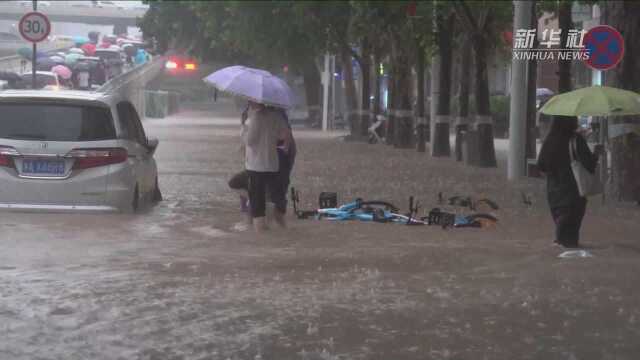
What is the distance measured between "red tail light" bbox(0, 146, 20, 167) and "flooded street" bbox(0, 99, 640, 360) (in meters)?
0.67

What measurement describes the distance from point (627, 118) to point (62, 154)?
859cm

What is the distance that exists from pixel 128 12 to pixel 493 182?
307 ft

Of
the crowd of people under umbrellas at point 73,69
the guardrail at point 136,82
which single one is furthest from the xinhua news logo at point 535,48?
the crowd of people under umbrellas at point 73,69

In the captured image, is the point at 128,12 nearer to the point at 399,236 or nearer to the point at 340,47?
the point at 340,47

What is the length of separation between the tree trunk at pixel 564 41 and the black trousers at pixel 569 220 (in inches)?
402

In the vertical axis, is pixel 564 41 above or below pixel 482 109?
above

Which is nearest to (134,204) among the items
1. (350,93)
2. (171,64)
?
(350,93)

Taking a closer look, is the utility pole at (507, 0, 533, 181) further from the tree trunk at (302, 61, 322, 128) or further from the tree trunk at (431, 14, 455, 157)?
the tree trunk at (302, 61, 322, 128)

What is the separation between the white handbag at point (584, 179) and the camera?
12547mm

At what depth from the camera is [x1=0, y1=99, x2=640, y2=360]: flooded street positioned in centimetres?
809

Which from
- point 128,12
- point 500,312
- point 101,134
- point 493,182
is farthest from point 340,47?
point 128,12

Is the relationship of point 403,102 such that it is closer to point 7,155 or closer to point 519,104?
point 519,104

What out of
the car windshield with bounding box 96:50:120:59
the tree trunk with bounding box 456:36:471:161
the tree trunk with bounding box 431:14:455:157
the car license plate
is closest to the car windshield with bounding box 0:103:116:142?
the car license plate

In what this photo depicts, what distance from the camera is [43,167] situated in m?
14.2
